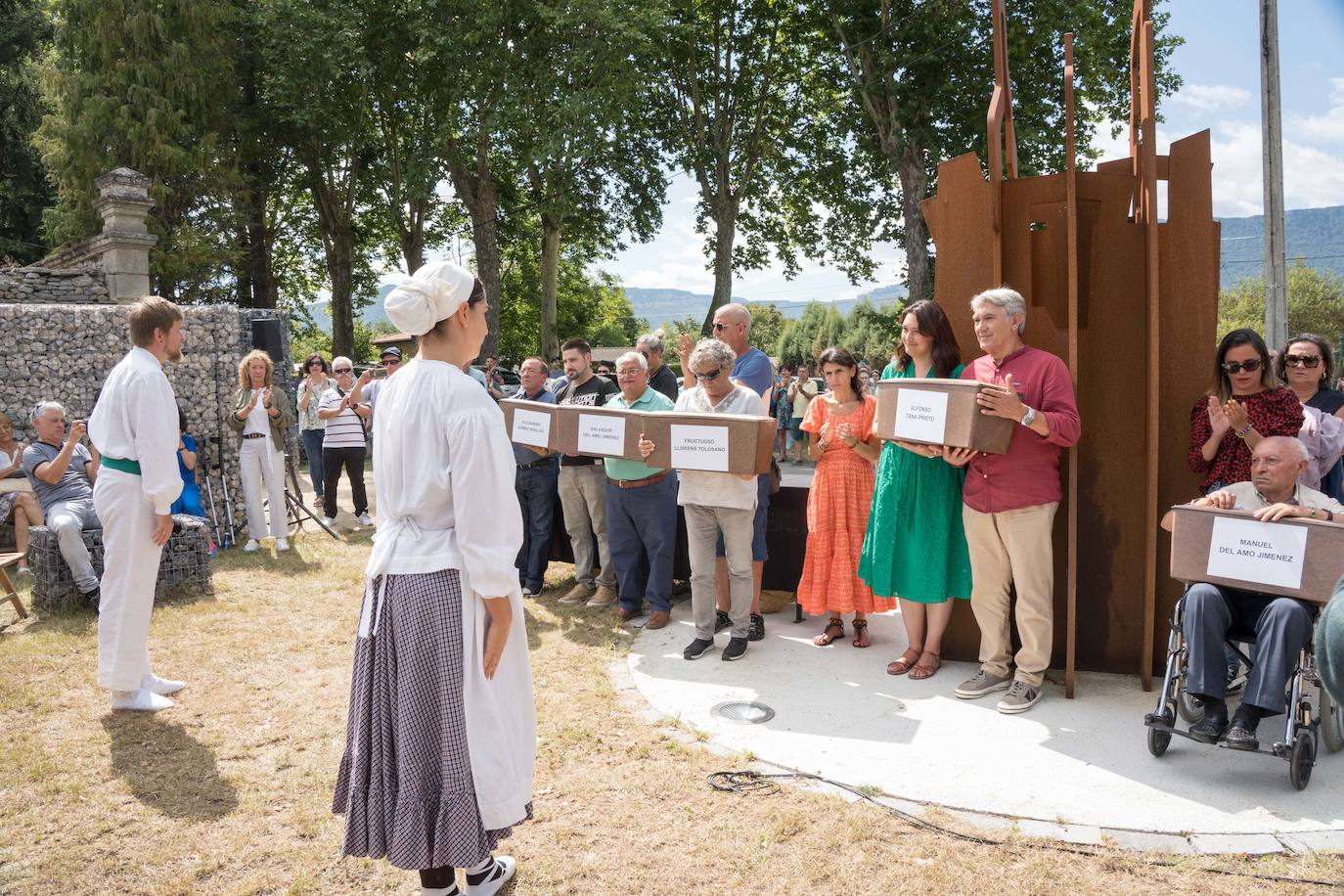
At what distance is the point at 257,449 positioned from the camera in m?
9.20

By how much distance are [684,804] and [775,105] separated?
83.8ft

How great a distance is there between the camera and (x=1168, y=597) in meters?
4.78

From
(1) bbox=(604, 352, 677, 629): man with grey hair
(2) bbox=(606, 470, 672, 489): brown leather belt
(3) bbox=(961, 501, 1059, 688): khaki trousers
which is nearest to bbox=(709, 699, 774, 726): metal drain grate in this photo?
(3) bbox=(961, 501, 1059, 688): khaki trousers

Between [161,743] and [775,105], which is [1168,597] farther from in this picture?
[775,105]

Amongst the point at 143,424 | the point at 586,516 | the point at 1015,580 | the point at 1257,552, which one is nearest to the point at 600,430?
the point at 586,516

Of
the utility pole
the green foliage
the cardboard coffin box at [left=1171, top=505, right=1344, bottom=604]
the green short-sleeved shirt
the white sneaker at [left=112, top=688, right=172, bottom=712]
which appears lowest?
the white sneaker at [left=112, top=688, right=172, bottom=712]

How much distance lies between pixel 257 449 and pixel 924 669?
701 centimetres

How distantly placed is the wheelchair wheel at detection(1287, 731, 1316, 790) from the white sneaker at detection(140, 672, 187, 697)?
5.38 meters

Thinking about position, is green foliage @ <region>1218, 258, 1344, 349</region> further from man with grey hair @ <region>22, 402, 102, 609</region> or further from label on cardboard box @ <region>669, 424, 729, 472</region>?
man with grey hair @ <region>22, 402, 102, 609</region>

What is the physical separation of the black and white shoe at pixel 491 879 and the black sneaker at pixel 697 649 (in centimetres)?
245

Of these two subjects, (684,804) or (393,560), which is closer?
(393,560)

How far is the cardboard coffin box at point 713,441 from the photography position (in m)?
5.12

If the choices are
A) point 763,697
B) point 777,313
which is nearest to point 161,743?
point 763,697

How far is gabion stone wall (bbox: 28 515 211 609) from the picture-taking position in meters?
Answer: 6.75
